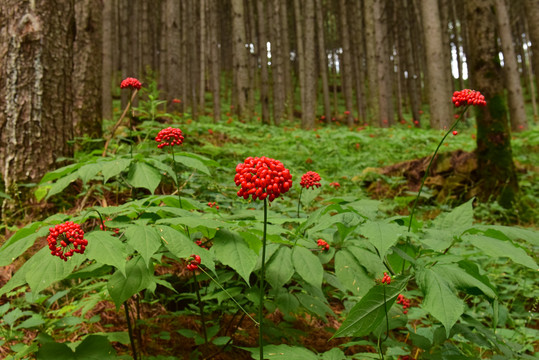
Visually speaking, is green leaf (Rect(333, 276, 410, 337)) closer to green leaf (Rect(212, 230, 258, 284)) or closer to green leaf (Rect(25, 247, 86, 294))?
green leaf (Rect(212, 230, 258, 284))

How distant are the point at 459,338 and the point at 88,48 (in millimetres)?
5517

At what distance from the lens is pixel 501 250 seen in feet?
3.62

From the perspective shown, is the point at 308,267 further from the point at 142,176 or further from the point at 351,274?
the point at 142,176

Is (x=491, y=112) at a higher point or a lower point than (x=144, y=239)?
higher

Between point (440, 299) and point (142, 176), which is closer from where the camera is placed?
point (440, 299)

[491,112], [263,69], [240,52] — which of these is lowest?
[491,112]

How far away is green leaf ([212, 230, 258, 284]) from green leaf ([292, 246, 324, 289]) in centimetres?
21

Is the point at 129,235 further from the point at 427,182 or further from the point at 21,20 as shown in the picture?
the point at 427,182

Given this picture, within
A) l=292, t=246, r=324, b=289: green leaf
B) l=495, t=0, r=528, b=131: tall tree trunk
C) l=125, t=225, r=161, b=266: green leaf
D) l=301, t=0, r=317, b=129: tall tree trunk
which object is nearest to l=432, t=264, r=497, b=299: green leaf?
l=292, t=246, r=324, b=289: green leaf

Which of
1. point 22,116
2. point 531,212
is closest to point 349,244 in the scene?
point 22,116

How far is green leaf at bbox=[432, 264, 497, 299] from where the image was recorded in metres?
→ 1.12

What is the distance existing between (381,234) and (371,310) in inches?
9.9

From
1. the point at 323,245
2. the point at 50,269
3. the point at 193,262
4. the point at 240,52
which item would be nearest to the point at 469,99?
the point at 323,245

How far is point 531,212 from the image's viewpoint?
4.16 metres
